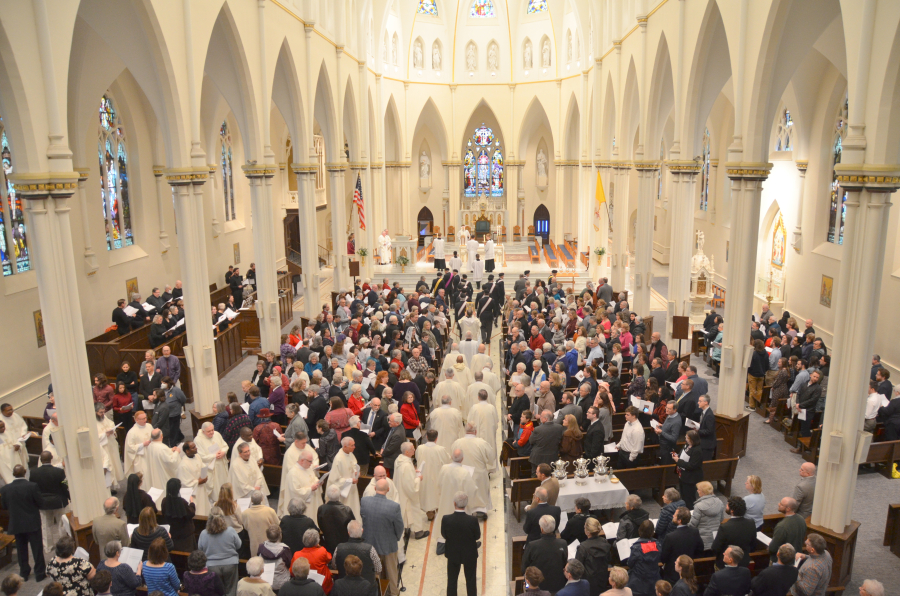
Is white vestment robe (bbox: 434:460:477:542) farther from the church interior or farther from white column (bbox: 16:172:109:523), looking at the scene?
white column (bbox: 16:172:109:523)

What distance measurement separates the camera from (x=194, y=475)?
29.9ft

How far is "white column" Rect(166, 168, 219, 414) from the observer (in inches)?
488

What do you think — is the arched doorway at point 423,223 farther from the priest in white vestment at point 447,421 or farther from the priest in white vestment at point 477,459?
the priest in white vestment at point 477,459

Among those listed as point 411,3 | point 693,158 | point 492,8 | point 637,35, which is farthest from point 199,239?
point 492,8

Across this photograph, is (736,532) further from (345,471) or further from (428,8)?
(428,8)

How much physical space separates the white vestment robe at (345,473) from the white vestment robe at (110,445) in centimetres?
355

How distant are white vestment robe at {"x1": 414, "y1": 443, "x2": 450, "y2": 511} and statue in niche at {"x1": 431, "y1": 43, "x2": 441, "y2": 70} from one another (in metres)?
28.5

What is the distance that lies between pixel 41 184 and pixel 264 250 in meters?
7.96

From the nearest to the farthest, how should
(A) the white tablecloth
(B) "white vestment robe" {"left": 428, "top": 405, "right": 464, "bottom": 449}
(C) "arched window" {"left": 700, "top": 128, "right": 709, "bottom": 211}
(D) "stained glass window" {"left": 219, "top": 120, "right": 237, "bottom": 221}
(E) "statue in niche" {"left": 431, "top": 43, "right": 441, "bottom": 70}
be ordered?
(A) the white tablecloth
(B) "white vestment robe" {"left": 428, "top": 405, "right": 464, "bottom": 449}
(D) "stained glass window" {"left": 219, "top": 120, "right": 237, "bottom": 221}
(C) "arched window" {"left": 700, "top": 128, "right": 709, "bottom": 211}
(E) "statue in niche" {"left": 431, "top": 43, "right": 441, "bottom": 70}

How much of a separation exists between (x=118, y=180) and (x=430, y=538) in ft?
48.2

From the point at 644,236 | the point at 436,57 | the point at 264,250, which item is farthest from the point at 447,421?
the point at 436,57

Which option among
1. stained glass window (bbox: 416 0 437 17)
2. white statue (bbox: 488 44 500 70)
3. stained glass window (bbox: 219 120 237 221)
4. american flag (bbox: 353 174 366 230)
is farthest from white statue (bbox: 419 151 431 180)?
stained glass window (bbox: 219 120 237 221)

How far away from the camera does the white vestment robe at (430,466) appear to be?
969cm

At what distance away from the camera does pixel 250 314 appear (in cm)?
1875
